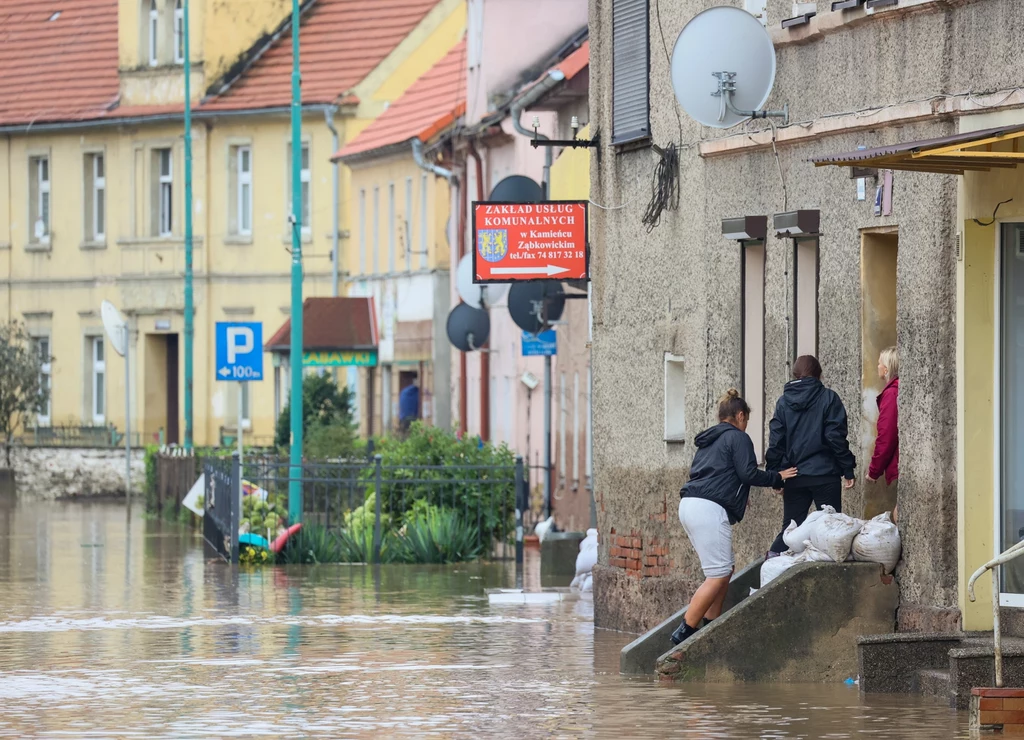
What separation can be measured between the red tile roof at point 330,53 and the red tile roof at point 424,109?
2.72 metres

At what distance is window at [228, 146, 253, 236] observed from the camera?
5475 cm

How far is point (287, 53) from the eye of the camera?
2163 inches

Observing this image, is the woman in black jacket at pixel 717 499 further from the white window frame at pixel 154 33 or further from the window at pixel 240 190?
the white window frame at pixel 154 33

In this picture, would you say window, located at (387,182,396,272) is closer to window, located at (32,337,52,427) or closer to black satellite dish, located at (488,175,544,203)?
window, located at (32,337,52,427)

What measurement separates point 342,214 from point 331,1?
5.40m

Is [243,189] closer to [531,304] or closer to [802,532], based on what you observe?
[531,304]

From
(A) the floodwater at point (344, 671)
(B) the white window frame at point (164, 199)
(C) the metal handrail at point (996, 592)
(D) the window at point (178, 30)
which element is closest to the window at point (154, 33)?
(D) the window at point (178, 30)

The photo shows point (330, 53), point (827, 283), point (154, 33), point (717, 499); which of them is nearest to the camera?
point (717, 499)

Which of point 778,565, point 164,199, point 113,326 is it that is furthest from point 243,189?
point 778,565

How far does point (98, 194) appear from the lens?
5734cm

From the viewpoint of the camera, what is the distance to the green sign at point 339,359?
4472 cm

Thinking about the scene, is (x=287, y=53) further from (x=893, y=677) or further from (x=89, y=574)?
(x=893, y=677)

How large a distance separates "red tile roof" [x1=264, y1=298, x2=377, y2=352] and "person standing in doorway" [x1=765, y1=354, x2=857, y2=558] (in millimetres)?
31333

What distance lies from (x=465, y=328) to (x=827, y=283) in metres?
22.0
